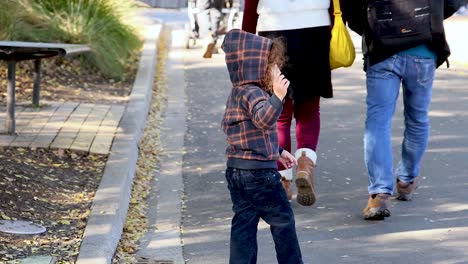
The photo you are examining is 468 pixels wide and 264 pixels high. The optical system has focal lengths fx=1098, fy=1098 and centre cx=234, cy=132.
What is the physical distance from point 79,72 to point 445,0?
702 centimetres

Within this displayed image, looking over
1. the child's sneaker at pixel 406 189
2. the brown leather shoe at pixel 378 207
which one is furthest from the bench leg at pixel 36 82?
the brown leather shoe at pixel 378 207

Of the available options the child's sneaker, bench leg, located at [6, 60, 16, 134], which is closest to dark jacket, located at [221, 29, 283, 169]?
the child's sneaker

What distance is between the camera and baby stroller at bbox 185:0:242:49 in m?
18.4

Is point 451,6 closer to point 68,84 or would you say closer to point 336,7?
point 336,7

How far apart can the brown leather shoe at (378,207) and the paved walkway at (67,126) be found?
2428 millimetres

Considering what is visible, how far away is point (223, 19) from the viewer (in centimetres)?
1867

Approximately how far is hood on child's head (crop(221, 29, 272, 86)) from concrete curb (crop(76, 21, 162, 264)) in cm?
124

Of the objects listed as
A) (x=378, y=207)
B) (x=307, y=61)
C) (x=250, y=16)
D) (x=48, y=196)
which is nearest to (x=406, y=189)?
→ (x=378, y=207)

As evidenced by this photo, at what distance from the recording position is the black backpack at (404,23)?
696 cm

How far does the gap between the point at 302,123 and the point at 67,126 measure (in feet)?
9.26

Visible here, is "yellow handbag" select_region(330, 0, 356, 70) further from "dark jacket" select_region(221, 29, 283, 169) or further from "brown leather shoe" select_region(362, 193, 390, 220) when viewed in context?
"dark jacket" select_region(221, 29, 283, 169)

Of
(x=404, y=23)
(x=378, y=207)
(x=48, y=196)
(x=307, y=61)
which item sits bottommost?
(x=48, y=196)

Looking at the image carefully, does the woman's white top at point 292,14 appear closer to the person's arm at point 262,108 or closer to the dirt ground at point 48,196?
the dirt ground at point 48,196

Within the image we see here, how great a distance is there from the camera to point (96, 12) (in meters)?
14.9
